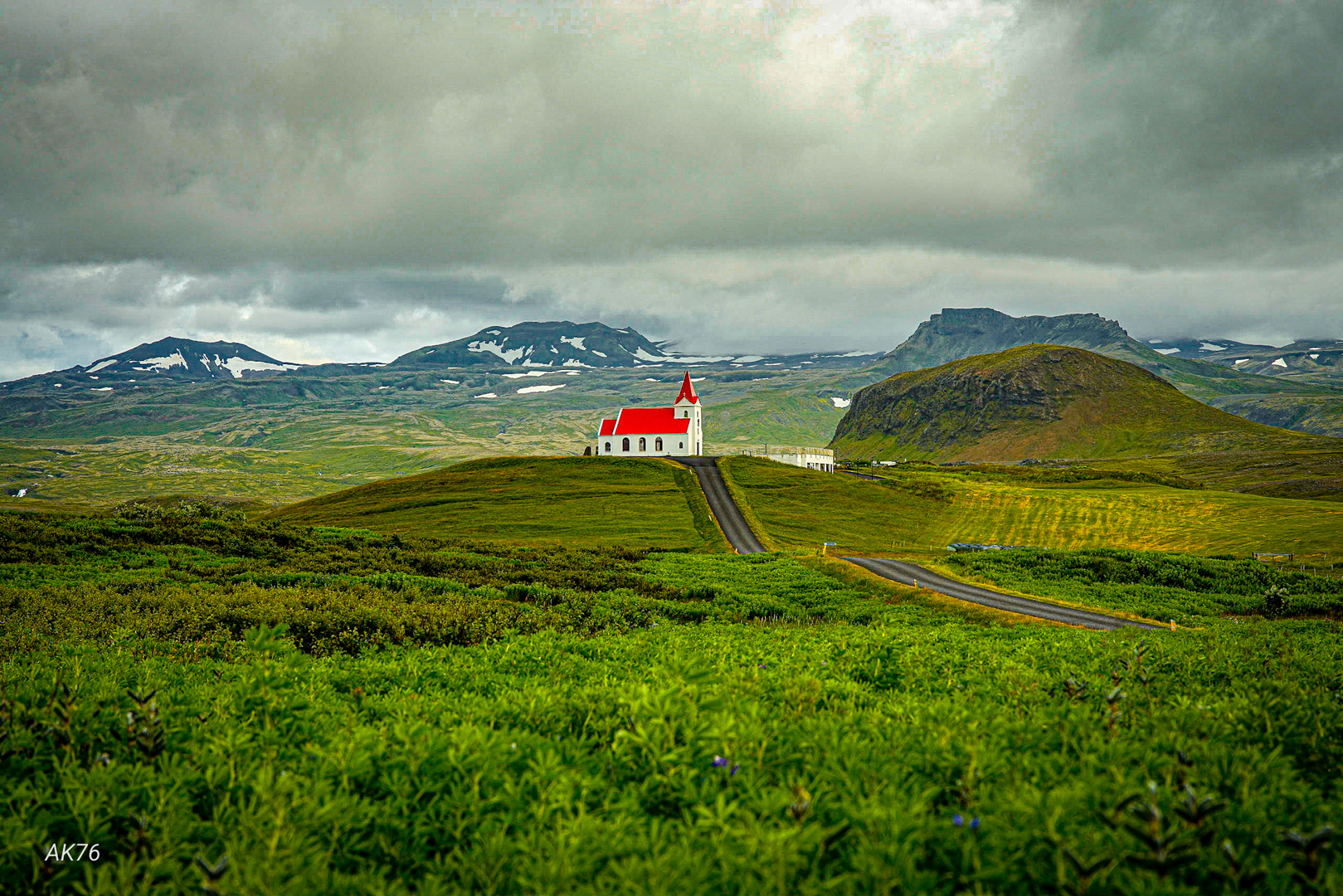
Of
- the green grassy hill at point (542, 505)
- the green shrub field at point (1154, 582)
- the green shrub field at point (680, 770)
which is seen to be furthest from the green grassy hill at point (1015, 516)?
the green shrub field at point (680, 770)

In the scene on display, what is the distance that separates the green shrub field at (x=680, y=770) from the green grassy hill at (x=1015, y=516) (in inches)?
2265

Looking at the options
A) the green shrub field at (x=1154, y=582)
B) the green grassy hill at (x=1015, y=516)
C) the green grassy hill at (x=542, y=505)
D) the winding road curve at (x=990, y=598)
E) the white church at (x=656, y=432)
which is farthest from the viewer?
the white church at (x=656, y=432)

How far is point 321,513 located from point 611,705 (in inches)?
3671

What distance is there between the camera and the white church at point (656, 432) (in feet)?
436

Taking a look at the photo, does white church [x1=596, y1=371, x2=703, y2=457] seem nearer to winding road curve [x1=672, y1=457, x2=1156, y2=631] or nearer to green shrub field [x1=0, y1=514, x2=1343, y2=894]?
winding road curve [x1=672, y1=457, x2=1156, y2=631]

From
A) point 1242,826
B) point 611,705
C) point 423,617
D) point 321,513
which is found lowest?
point 321,513

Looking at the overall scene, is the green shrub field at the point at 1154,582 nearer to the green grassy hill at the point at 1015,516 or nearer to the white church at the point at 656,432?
the green grassy hill at the point at 1015,516

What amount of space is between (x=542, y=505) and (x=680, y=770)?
85.4m

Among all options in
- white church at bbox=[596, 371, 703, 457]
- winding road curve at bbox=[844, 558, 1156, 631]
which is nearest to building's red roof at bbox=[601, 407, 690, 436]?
white church at bbox=[596, 371, 703, 457]

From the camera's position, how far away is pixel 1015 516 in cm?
9162

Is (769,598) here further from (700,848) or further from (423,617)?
(700,848)

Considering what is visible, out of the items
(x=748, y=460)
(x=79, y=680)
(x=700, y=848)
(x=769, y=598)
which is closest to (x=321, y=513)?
(x=748, y=460)

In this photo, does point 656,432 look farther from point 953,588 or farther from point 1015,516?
point 953,588

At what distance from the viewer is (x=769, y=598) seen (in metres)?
31.7
